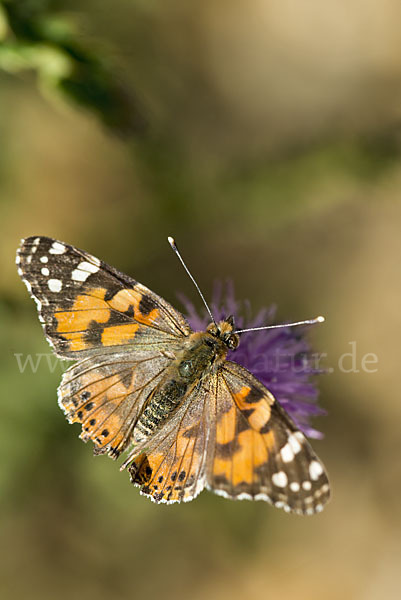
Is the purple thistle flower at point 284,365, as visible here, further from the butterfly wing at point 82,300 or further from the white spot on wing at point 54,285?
Answer: the white spot on wing at point 54,285

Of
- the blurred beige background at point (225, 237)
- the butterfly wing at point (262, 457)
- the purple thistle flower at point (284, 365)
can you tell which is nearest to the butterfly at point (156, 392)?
the butterfly wing at point (262, 457)

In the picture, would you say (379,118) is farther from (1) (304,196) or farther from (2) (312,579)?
(2) (312,579)

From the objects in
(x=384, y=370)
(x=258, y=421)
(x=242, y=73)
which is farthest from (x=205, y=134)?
(x=258, y=421)

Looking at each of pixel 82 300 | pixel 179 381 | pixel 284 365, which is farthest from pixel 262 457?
pixel 82 300

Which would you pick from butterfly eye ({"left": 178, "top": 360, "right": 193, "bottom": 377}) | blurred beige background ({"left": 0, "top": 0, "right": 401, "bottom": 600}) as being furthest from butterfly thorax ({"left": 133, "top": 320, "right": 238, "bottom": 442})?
blurred beige background ({"left": 0, "top": 0, "right": 401, "bottom": 600})

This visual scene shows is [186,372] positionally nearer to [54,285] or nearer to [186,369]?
[186,369]

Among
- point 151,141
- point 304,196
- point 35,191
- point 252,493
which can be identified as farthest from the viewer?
point 35,191

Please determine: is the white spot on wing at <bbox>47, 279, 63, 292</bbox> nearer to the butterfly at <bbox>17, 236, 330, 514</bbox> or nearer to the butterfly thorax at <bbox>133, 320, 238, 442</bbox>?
the butterfly at <bbox>17, 236, 330, 514</bbox>
